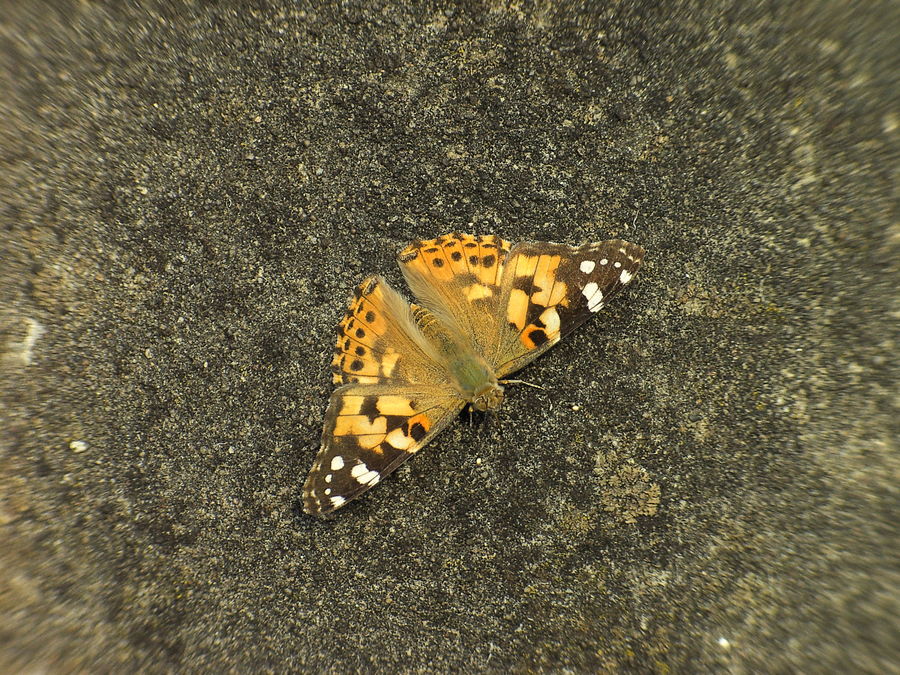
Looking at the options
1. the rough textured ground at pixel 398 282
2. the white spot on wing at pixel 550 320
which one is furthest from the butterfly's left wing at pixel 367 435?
the white spot on wing at pixel 550 320

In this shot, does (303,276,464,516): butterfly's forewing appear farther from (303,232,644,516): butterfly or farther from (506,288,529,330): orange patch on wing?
(506,288,529,330): orange patch on wing

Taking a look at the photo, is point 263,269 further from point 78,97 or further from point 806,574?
point 806,574

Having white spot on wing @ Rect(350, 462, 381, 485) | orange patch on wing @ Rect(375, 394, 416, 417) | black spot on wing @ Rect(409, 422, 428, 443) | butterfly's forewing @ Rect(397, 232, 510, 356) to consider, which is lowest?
white spot on wing @ Rect(350, 462, 381, 485)

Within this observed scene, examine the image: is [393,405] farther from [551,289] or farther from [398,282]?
[551,289]

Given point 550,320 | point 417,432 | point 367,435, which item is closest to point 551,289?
point 550,320

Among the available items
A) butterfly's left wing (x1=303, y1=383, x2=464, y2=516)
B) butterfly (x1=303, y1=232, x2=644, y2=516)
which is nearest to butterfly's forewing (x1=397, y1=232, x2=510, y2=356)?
butterfly (x1=303, y1=232, x2=644, y2=516)

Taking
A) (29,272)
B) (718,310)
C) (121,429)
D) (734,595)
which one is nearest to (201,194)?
(29,272)

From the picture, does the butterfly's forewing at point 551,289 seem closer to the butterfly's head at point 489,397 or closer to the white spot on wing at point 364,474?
the butterfly's head at point 489,397
